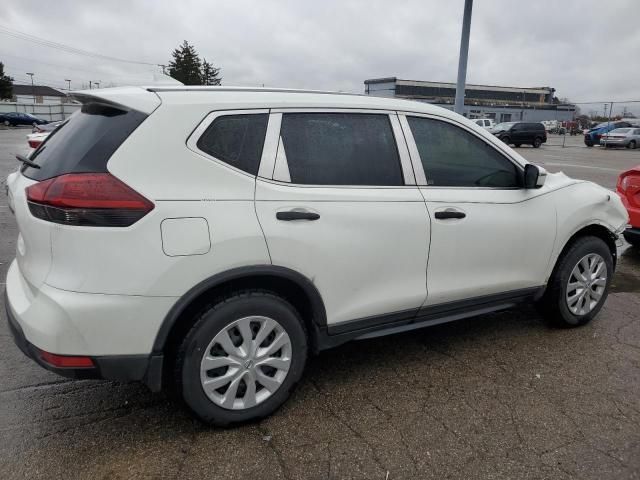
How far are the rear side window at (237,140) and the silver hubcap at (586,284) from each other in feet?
8.83

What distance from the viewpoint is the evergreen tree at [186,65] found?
145 ft

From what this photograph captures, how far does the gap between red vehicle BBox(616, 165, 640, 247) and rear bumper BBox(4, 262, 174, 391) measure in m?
5.61

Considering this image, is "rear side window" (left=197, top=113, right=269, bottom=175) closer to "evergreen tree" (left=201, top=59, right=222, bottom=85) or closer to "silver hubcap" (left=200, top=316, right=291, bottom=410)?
"silver hubcap" (left=200, top=316, right=291, bottom=410)

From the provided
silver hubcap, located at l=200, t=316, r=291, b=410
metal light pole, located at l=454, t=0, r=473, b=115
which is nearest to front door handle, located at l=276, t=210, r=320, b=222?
silver hubcap, located at l=200, t=316, r=291, b=410

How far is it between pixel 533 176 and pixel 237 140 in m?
2.09

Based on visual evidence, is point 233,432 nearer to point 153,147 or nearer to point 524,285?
point 153,147

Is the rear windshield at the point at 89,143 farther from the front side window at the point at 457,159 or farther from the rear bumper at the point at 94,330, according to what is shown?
the front side window at the point at 457,159

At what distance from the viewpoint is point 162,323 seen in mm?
2328

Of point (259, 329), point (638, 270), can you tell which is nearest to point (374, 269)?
point (259, 329)

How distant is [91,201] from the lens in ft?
7.14

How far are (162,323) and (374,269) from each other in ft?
3.92

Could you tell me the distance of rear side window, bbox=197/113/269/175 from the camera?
246 cm

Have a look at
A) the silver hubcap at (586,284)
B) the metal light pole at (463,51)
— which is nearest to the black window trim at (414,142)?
the silver hubcap at (586,284)

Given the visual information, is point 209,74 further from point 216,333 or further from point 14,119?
point 216,333
